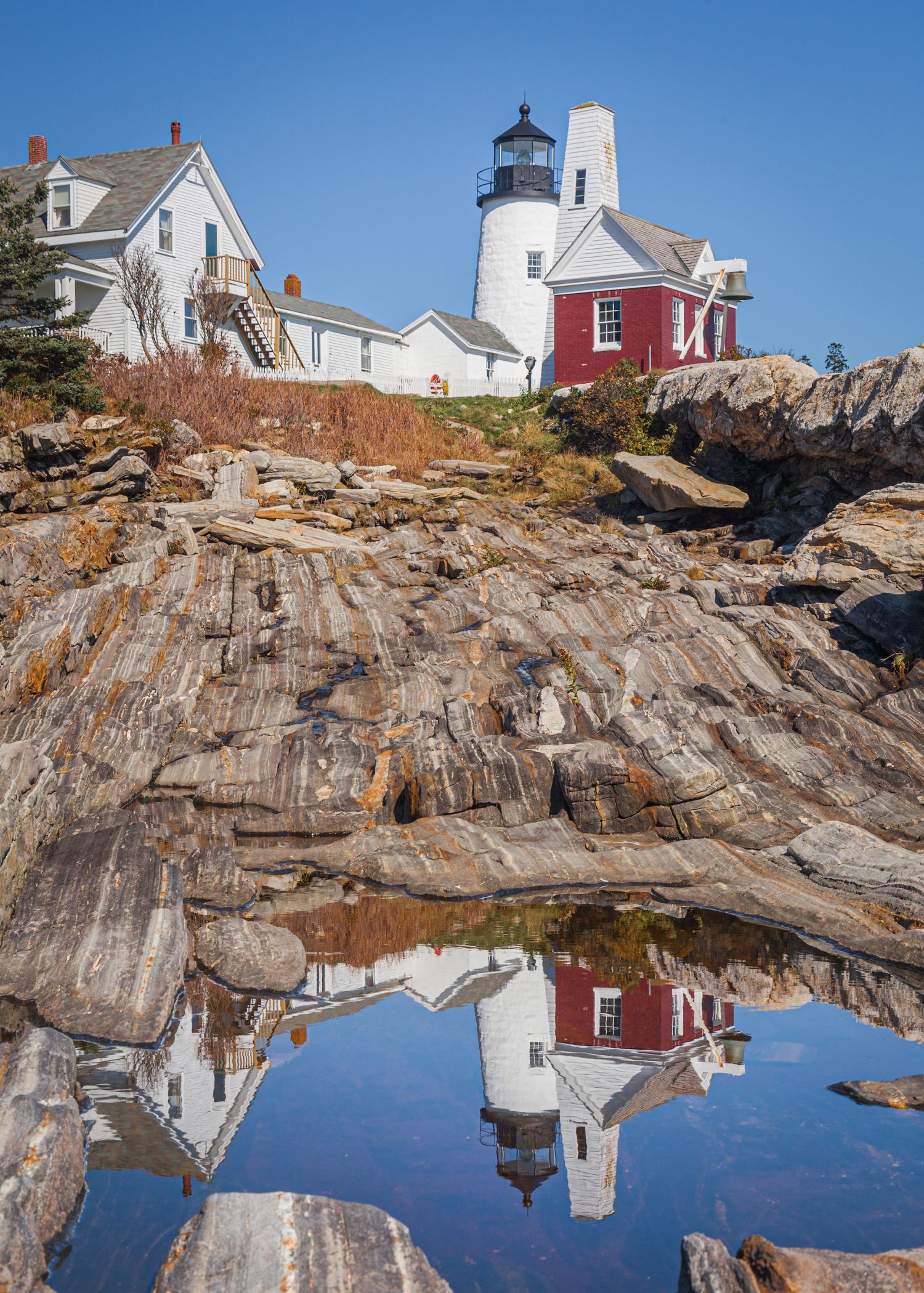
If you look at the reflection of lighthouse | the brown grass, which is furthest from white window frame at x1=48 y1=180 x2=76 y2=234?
the reflection of lighthouse

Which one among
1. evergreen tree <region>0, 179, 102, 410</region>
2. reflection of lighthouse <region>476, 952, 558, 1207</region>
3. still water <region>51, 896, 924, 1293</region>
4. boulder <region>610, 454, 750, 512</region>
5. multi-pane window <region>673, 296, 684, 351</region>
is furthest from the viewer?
multi-pane window <region>673, 296, 684, 351</region>

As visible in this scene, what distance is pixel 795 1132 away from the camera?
29.3 ft

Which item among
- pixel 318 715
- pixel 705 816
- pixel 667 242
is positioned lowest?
pixel 705 816

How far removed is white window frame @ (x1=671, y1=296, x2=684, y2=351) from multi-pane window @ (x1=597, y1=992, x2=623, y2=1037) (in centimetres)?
3164

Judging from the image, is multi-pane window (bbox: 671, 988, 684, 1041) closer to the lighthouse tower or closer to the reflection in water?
the reflection in water

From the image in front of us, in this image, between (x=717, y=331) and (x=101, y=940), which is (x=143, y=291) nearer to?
(x=717, y=331)

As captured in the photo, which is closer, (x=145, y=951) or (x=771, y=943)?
(x=145, y=951)

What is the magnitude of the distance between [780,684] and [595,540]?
9.15m

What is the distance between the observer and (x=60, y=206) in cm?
3806

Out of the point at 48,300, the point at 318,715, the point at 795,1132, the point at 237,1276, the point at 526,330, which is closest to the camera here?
the point at 237,1276

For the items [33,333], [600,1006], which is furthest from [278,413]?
[600,1006]

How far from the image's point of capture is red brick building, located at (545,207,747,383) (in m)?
38.9

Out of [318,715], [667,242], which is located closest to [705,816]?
[318,715]

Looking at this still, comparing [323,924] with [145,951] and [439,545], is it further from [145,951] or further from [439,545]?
[439,545]
